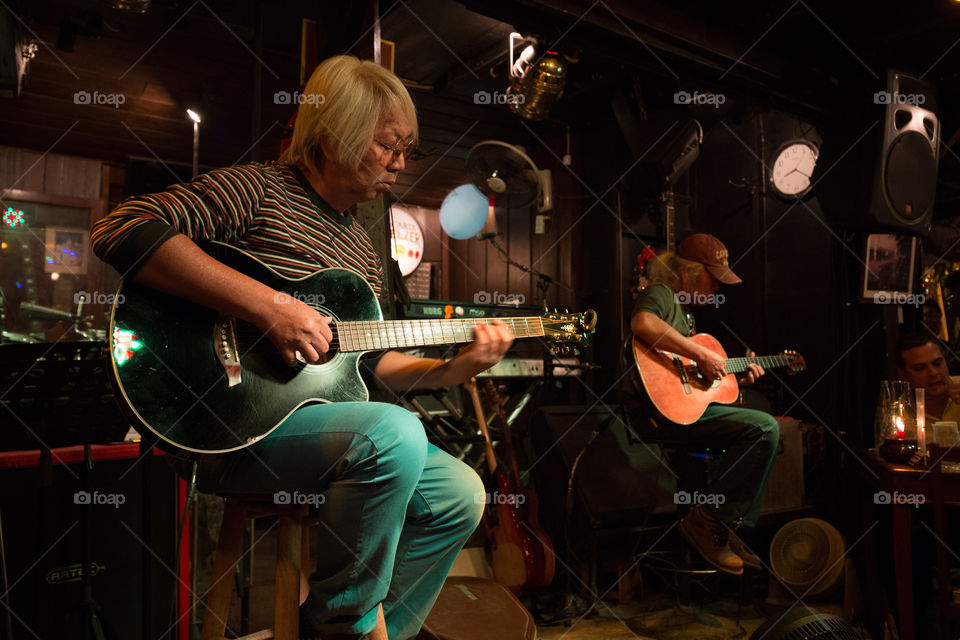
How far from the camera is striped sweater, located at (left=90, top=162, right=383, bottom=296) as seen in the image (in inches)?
47.5

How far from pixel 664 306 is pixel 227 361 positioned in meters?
2.36

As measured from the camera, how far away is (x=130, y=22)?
356 cm

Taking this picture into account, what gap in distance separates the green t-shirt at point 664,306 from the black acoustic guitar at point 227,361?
6.09 ft

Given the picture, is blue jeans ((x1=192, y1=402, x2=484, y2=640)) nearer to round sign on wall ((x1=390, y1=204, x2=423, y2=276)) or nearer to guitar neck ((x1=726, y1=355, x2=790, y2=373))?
guitar neck ((x1=726, y1=355, x2=790, y2=373))

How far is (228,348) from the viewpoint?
4.26 ft

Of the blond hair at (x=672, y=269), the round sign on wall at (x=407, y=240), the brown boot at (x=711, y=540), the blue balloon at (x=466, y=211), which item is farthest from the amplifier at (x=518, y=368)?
the round sign on wall at (x=407, y=240)

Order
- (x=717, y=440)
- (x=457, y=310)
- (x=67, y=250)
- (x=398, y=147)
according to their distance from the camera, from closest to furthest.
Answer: (x=398, y=147) < (x=717, y=440) < (x=457, y=310) < (x=67, y=250)

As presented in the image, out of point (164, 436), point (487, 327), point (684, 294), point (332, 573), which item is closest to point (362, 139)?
point (487, 327)

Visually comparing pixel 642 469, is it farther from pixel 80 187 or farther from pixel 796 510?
pixel 80 187

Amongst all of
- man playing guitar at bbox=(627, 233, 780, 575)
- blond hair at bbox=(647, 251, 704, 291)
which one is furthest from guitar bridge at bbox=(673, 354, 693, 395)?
blond hair at bbox=(647, 251, 704, 291)

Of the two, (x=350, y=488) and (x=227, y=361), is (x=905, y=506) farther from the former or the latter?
(x=227, y=361)

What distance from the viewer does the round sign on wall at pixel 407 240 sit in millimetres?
6203

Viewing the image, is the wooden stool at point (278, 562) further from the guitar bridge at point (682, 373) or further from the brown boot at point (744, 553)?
the brown boot at point (744, 553)

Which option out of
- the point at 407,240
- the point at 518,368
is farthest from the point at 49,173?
the point at 518,368
